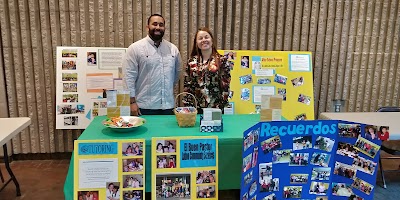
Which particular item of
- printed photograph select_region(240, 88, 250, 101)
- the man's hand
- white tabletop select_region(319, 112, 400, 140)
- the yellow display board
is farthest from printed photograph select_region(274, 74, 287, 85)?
the man's hand

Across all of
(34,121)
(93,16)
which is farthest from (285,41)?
(34,121)

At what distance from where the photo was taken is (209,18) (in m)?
4.18

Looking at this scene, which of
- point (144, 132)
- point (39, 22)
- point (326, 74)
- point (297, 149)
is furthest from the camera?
point (326, 74)

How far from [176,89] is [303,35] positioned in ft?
6.16

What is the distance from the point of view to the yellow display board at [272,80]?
4.14m

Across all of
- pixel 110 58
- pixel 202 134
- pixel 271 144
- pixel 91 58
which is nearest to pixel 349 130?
pixel 271 144

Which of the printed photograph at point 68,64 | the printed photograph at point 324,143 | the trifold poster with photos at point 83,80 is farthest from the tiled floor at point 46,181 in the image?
the printed photograph at point 68,64

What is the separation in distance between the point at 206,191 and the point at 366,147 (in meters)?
1.02

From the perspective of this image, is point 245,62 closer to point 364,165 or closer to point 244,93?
point 244,93

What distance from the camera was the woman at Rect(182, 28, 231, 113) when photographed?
9.54ft

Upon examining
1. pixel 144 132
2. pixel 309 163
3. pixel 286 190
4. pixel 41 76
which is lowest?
pixel 286 190

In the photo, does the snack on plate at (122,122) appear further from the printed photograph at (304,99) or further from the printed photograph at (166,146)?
the printed photograph at (304,99)

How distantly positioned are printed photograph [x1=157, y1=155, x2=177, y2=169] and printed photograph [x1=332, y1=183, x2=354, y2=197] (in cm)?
104

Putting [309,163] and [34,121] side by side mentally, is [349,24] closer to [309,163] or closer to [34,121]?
[309,163]
